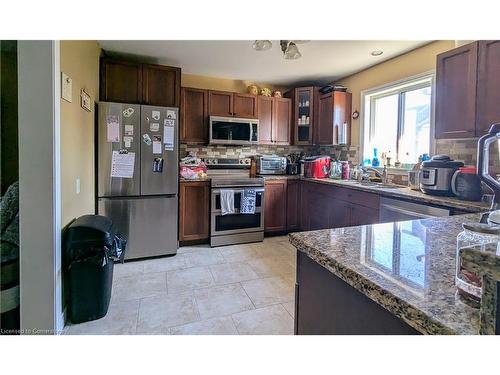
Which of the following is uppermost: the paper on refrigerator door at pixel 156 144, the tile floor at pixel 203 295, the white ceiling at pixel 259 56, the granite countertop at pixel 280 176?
the white ceiling at pixel 259 56

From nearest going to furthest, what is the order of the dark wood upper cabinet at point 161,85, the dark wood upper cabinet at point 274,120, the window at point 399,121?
the window at point 399,121, the dark wood upper cabinet at point 161,85, the dark wood upper cabinet at point 274,120

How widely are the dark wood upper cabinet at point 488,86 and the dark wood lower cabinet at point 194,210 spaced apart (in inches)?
111

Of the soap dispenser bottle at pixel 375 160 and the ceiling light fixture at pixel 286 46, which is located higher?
the ceiling light fixture at pixel 286 46

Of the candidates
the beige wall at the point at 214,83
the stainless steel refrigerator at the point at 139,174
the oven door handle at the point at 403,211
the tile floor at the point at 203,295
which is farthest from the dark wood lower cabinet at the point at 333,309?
the beige wall at the point at 214,83

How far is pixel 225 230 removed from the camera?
3682 millimetres

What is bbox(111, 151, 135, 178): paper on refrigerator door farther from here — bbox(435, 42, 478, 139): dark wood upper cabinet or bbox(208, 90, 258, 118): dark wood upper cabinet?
bbox(435, 42, 478, 139): dark wood upper cabinet

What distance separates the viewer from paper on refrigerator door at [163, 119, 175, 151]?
3.17m

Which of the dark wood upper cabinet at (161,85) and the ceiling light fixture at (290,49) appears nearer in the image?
the ceiling light fixture at (290,49)

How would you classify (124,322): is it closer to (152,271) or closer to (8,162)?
(152,271)

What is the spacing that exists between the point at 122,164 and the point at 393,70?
11.1 ft

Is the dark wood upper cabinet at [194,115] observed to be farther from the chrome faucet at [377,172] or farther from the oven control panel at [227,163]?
the chrome faucet at [377,172]

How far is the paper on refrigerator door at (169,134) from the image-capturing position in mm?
3168
